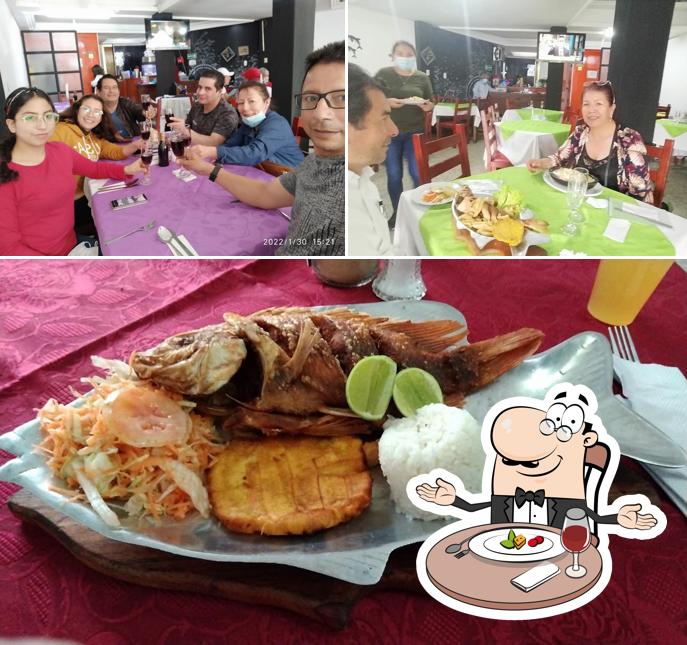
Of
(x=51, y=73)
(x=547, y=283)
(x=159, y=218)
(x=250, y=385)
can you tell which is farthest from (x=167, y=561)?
(x=51, y=73)

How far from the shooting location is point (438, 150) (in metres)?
1.82

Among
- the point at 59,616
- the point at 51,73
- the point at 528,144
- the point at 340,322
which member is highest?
the point at 51,73

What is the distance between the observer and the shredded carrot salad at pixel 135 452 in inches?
36.8

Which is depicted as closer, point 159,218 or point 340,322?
point 340,322

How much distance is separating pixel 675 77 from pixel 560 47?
0.34m

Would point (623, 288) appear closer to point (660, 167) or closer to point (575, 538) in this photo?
point (660, 167)

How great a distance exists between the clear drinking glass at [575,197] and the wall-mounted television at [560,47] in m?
0.32

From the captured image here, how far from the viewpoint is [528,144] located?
6.11 feet

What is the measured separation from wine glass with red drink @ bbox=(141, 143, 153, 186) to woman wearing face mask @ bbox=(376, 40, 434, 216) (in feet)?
2.32

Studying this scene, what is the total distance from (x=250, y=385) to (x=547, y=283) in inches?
42.5

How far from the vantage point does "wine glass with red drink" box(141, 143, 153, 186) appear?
5.96 ft

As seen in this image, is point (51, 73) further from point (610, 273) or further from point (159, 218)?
point (610, 273)

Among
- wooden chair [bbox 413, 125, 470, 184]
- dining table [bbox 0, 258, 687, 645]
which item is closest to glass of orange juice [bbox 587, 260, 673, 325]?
wooden chair [bbox 413, 125, 470, 184]

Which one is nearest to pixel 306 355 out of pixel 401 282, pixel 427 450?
pixel 427 450
